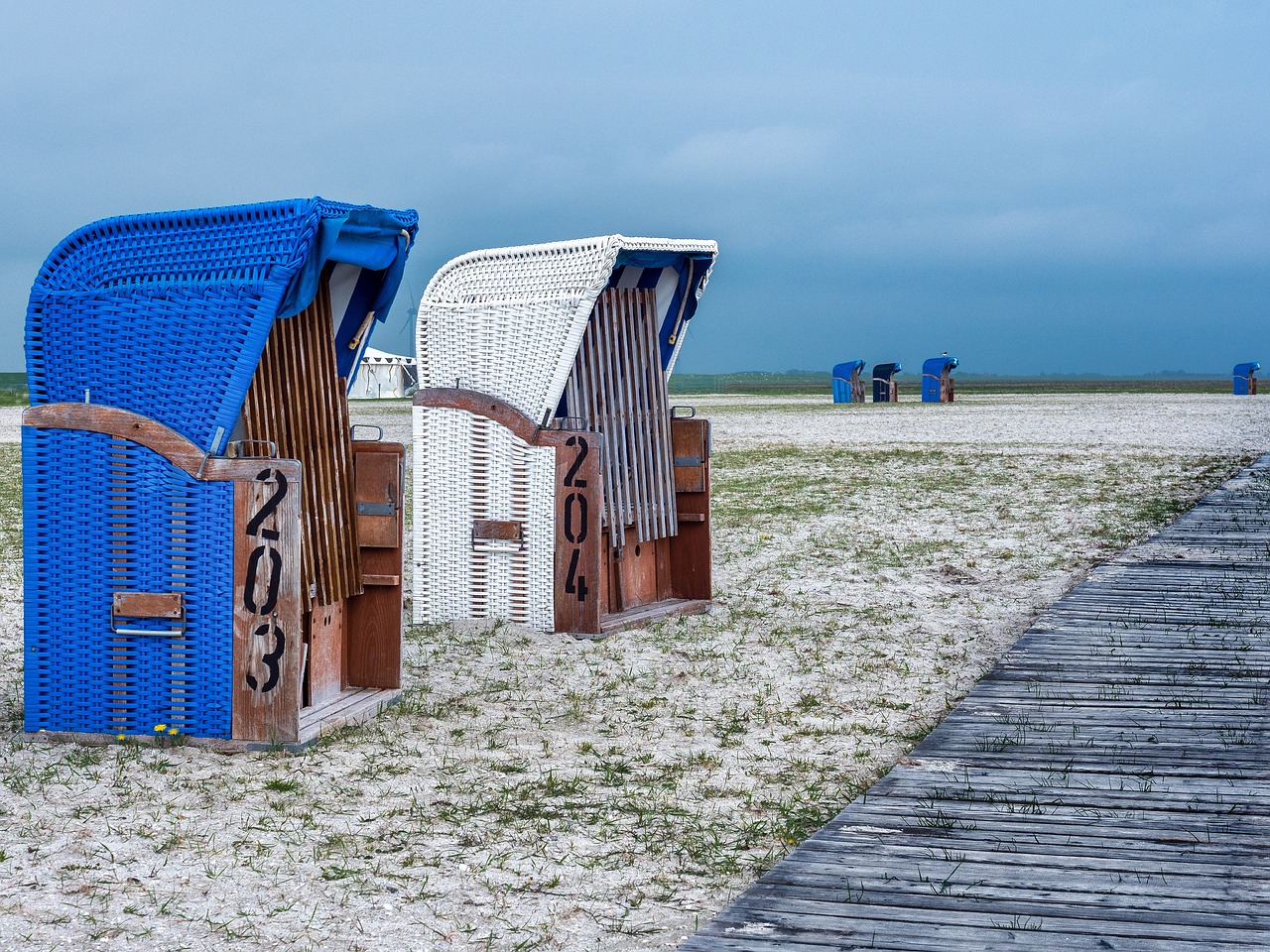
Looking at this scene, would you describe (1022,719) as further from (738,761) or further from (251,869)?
(251,869)

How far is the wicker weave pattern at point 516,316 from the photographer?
721cm

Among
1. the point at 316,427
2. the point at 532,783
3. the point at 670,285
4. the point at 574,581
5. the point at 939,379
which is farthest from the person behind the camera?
the point at 939,379

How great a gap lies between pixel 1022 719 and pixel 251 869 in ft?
9.96

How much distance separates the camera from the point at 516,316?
289 inches

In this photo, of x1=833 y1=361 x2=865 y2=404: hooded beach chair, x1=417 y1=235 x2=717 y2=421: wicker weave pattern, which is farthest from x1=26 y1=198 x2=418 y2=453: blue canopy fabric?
x1=833 y1=361 x2=865 y2=404: hooded beach chair

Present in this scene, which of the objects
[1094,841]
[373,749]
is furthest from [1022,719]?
[373,749]

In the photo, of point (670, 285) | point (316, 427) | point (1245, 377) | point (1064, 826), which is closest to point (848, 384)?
point (1245, 377)

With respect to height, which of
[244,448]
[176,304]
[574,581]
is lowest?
[574,581]

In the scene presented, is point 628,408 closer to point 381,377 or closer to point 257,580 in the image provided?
point 257,580

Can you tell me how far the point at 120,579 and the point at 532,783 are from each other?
1692 millimetres

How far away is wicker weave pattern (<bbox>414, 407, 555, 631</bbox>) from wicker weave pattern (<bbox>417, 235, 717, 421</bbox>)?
0.76 feet

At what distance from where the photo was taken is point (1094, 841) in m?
3.84

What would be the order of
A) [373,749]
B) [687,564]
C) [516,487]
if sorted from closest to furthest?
[373,749], [516,487], [687,564]

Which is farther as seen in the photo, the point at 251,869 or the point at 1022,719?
the point at 1022,719
